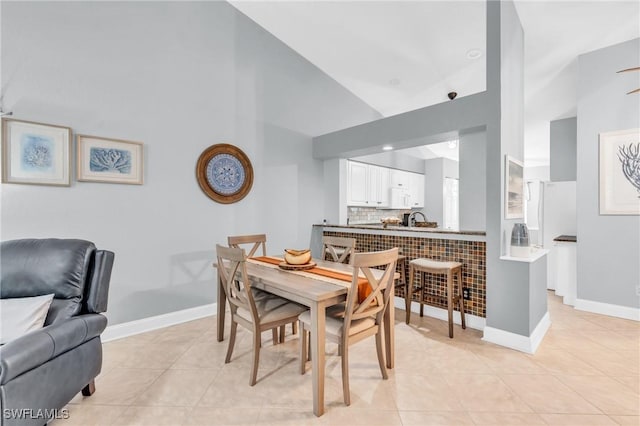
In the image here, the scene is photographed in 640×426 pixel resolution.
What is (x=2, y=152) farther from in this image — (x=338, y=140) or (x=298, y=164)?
(x=338, y=140)

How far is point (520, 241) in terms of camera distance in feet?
8.50

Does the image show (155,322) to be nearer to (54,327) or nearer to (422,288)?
(54,327)

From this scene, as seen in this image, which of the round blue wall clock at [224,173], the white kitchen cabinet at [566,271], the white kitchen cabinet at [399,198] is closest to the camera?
the round blue wall clock at [224,173]

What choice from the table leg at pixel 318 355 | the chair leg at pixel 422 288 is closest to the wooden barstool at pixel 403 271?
the chair leg at pixel 422 288

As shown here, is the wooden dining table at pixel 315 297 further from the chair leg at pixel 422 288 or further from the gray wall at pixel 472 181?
the gray wall at pixel 472 181

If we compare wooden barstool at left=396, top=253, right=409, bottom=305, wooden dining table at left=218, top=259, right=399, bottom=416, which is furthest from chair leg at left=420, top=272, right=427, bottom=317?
wooden dining table at left=218, top=259, right=399, bottom=416

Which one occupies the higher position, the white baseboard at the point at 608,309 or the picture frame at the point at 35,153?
the picture frame at the point at 35,153

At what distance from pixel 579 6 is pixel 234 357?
4.51m

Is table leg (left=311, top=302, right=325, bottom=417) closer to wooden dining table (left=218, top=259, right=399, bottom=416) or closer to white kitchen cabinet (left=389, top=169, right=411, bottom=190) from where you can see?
wooden dining table (left=218, top=259, right=399, bottom=416)

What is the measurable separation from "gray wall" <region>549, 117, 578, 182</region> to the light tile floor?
2959mm

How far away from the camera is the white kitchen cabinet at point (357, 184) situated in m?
5.08

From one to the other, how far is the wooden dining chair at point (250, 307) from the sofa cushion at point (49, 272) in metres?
0.86

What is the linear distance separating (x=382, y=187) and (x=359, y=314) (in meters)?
4.28

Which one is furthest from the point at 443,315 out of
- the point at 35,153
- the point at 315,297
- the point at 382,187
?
the point at 35,153
